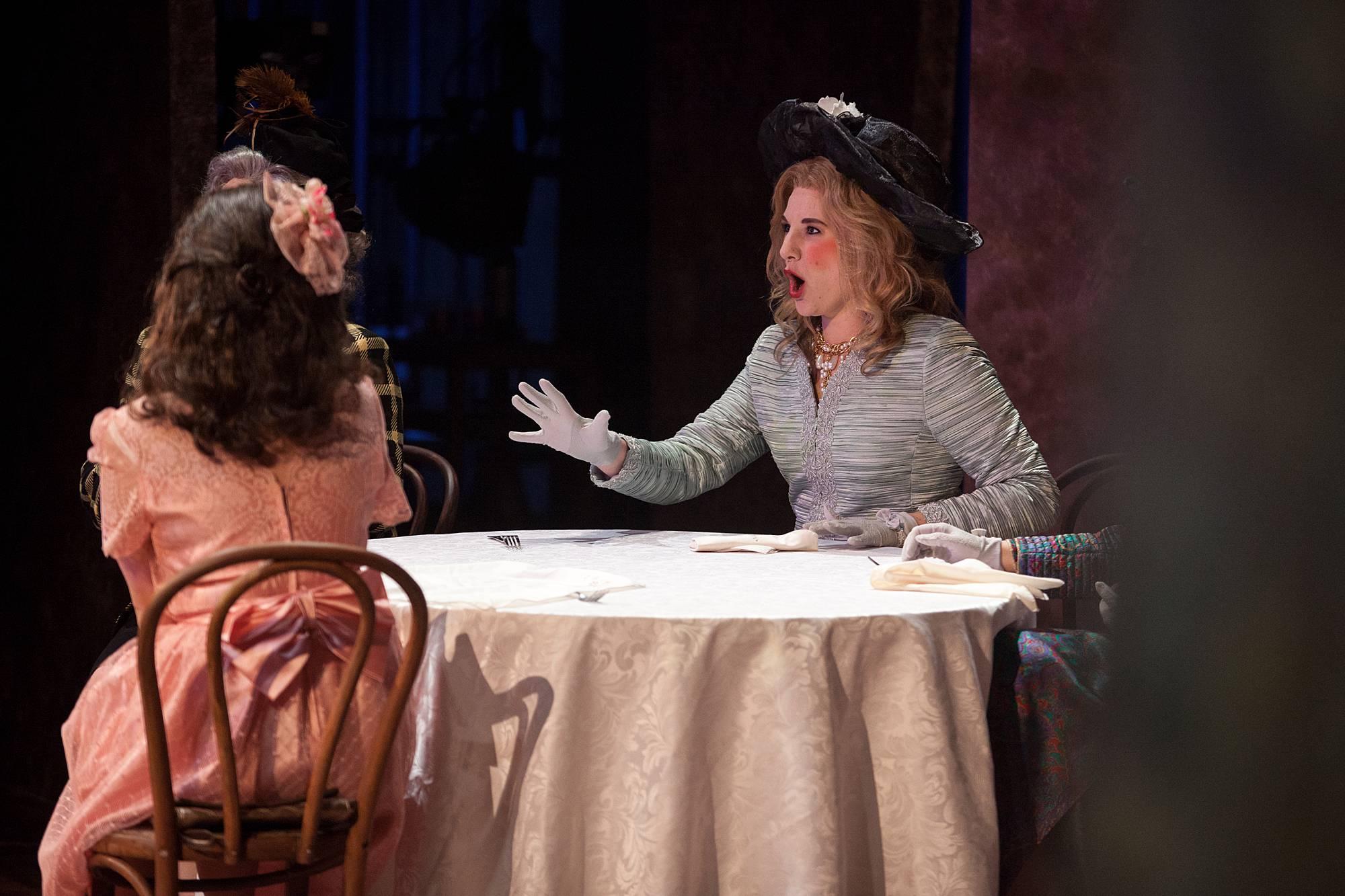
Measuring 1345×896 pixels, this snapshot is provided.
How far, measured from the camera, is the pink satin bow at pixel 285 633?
1.53 metres

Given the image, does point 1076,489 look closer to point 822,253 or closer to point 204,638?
point 822,253

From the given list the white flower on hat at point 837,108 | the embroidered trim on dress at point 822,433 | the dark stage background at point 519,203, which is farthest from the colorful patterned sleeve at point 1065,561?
the white flower on hat at point 837,108

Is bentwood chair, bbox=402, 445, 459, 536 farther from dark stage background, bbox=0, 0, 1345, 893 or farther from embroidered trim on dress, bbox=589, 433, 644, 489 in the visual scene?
dark stage background, bbox=0, 0, 1345, 893

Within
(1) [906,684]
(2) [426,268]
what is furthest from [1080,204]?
(1) [906,684]

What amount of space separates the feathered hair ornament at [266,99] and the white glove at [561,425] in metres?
0.82

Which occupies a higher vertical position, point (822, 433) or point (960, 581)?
point (822, 433)

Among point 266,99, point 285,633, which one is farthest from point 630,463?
point 285,633

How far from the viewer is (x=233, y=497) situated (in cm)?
155

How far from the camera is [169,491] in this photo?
1.54 metres

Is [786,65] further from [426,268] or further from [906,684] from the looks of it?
[906,684]

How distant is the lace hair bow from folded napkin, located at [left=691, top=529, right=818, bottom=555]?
0.92 m

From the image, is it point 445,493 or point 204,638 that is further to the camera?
point 445,493

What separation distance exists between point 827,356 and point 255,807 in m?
1.58

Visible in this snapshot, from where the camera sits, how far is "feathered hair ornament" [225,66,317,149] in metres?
2.76
